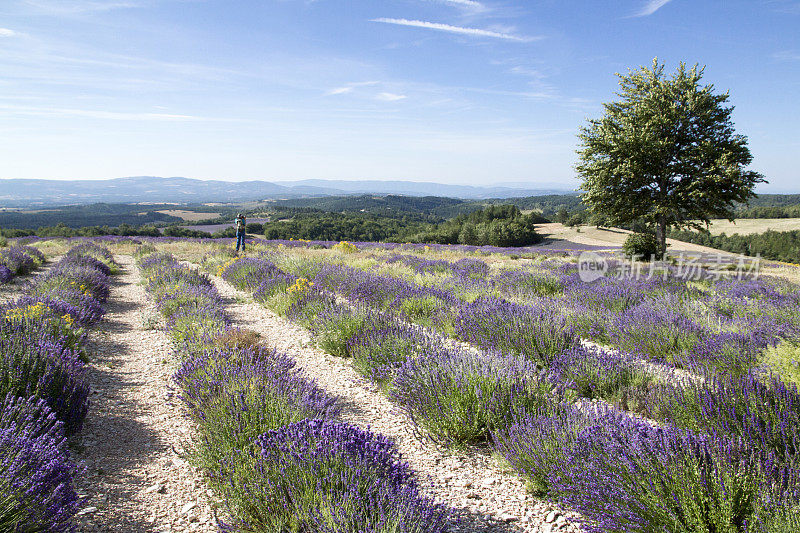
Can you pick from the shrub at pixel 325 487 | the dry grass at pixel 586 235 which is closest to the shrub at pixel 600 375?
the shrub at pixel 325 487

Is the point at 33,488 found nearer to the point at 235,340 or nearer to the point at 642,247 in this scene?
the point at 235,340

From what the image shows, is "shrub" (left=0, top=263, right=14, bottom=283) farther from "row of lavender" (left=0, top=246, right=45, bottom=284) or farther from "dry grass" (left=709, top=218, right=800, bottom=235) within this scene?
"dry grass" (left=709, top=218, right=800, bottom=235)

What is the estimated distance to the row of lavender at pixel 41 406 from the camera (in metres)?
1.74

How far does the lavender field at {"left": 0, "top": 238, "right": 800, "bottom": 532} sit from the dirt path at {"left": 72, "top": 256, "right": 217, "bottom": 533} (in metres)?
0.12

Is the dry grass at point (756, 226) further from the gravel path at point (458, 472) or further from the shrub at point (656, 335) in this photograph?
the gravel path at point (458, 472)

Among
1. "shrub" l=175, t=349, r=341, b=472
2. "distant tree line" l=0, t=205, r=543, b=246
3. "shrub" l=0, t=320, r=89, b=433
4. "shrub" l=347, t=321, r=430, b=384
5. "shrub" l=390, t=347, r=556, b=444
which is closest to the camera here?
"shrub" l=175, t=349, r=341, b=472

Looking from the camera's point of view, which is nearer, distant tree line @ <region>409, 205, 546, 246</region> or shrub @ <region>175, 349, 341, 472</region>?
shrub @ <region>175, 349, 341, 472</region>

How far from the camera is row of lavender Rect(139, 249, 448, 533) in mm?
1782

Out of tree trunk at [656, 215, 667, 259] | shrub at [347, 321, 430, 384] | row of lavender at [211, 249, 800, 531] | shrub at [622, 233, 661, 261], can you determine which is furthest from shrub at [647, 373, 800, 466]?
shrub at [622, 233, 661, 261]

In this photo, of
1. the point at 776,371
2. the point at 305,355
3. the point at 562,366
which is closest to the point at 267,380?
the point at 305,355

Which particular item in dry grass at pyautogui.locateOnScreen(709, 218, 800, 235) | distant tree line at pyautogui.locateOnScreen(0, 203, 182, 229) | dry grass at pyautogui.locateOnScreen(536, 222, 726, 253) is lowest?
distant tree line at pyautogui.locateOnScreen(0, 203, 182, 229)

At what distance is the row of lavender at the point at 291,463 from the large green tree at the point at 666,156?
14.2 metres

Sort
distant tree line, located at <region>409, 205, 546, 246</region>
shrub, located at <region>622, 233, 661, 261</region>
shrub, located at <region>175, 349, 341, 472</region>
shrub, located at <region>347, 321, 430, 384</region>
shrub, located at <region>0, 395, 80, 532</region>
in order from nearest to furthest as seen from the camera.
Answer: shrub, located at <region>0, 395, 80, 532</region> < shrub, located at <region>175, 349, 341, 472</region> < shrub, located at <region>347, 321, 430, 384</region> < shrub, located at <region>622, 233, 661, 261</region> < distant tree line, located at <region>409, 205, 546, 246</region>

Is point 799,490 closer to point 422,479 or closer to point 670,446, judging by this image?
point 670,446
